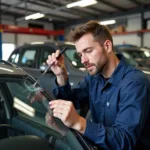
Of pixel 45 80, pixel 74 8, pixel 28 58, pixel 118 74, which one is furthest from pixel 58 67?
pixel 74 8

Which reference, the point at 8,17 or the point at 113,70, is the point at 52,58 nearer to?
the point at 113,70

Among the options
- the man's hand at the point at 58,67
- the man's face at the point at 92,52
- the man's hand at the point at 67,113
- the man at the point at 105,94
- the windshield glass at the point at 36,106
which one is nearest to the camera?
the man's hand at the point at 67,113

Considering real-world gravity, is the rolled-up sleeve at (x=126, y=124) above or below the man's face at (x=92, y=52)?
below

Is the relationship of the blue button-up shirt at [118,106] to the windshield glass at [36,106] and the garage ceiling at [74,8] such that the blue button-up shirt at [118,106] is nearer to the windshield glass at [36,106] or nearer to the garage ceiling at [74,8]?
the windshield glass at [36,106]

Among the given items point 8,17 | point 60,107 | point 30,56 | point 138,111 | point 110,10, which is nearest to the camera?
point 60,107

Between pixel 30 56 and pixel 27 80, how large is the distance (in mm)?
3307

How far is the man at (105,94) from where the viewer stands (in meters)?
1.29

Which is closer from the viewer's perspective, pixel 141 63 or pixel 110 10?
pixel 141 63

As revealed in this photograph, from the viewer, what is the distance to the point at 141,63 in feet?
18.3

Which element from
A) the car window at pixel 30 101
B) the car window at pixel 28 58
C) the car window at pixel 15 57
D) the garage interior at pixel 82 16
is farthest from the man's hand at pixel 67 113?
the garage interior at pixel 82 16

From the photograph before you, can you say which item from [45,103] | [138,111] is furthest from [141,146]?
[45,103]

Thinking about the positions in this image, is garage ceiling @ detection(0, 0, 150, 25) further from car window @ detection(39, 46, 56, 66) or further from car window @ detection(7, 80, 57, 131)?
car window @ detection(7, 80, 57, 131)

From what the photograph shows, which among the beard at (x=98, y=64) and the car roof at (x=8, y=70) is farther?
the car roof at (x=8, y=70)

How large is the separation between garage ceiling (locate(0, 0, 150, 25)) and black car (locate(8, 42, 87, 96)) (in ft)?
23.7
